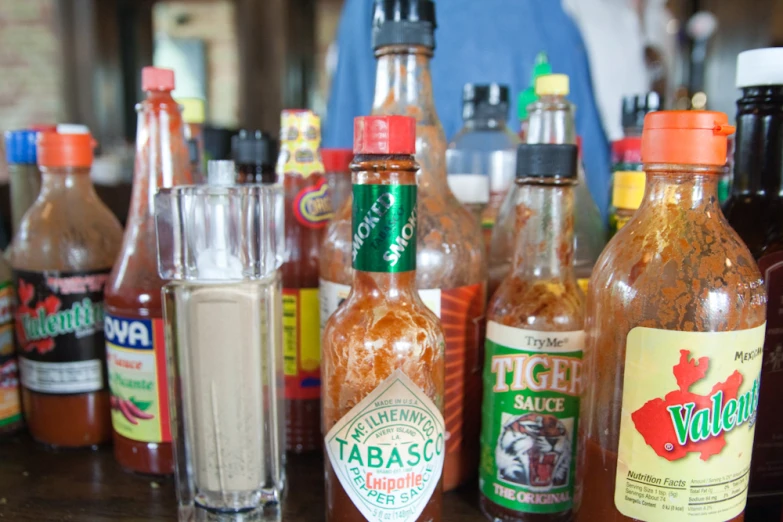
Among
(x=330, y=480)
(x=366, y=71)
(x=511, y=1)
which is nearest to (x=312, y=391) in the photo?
(x=330, y=480)

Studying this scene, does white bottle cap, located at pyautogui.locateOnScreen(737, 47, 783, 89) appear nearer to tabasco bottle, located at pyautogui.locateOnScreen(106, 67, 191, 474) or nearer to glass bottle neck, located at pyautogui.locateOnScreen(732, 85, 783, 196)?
glass bottle neck, located at pyautogui.locateOnScreen(732, 85, 783, 196)

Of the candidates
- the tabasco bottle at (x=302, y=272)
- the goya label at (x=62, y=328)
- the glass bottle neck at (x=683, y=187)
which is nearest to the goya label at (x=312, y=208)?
the tabasco bottle at (x=302, y=272)

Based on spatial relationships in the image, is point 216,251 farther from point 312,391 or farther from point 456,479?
point 456,479

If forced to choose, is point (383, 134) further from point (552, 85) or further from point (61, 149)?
point (61, 149)

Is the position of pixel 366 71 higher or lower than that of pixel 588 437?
higher

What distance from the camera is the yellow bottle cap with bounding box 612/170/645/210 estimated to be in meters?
0.53

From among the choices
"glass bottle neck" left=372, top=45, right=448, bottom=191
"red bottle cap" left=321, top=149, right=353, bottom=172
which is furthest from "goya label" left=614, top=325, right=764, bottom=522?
"red bottle cap" left=321, top=149, right=353, bottom=172

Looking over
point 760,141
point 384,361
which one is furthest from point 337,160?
point 760,141

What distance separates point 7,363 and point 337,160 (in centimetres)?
42

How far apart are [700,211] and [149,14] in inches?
101

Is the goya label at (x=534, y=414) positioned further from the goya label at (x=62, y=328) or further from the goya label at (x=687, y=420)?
the goya label at (x=62, y=328)

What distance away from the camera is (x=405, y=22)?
52 centimetres

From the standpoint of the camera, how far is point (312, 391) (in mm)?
633

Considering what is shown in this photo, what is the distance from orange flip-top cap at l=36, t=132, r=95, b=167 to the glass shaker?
195 mm
